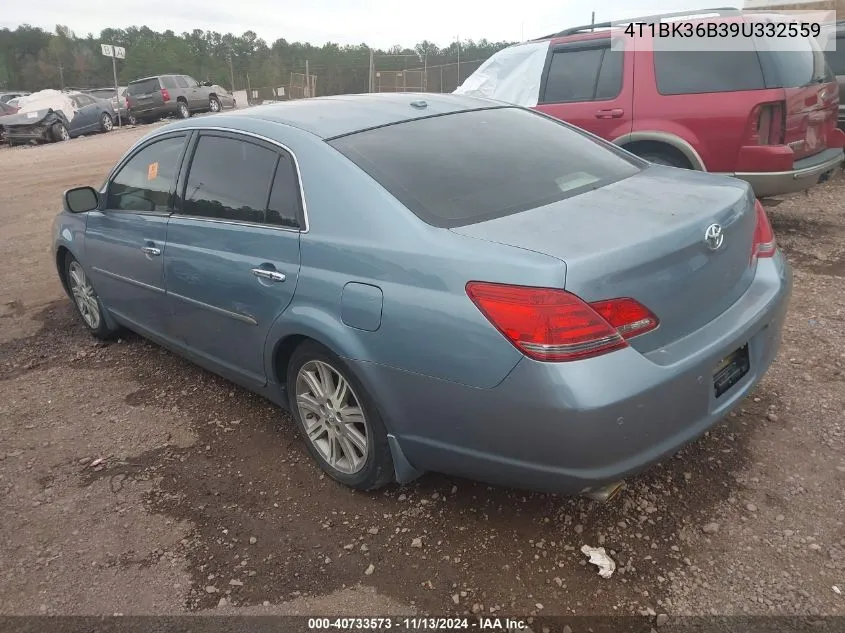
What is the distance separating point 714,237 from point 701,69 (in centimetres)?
385

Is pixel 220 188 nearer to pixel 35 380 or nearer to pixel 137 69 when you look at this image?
pixel 35 380

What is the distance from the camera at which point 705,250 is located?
239cm

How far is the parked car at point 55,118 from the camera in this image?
68.7 feet

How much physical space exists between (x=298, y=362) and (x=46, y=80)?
7222 cm

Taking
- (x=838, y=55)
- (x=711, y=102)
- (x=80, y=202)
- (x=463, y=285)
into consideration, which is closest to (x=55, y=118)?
(x=80, y=202)

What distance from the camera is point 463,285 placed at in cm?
224

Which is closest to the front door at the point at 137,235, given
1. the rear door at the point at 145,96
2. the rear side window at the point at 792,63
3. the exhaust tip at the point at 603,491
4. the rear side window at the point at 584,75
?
the exhaust tip at the point at 603,491

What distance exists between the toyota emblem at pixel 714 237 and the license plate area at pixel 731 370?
390 millimetres

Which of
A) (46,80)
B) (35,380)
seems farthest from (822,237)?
(46,80)

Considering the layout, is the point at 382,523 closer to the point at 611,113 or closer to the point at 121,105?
the point at 611,113

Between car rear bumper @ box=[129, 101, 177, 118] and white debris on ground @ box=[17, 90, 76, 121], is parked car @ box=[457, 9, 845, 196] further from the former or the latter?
car rear bumper @ box=[129, 101, 177, 118]

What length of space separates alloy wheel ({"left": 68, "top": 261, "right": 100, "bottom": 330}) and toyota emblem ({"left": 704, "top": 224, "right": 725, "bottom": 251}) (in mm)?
3978

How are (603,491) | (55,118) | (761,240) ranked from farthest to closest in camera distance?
(55,118), (761,240), (603,491)

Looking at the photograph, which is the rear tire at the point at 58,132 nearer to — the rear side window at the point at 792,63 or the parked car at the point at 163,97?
the parked car at the point at 163,97
